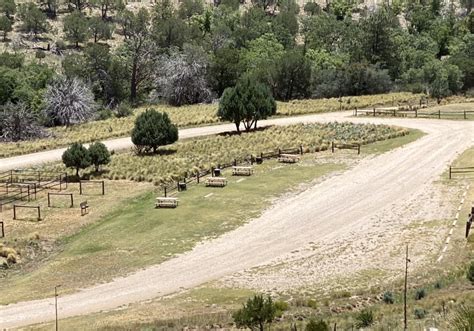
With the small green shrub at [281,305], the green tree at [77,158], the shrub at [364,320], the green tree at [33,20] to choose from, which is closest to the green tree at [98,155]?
the green tree at [77,158]

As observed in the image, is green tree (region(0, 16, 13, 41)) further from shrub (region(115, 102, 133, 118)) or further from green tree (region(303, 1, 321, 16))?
green tree (region(303, 1, 321, 16))

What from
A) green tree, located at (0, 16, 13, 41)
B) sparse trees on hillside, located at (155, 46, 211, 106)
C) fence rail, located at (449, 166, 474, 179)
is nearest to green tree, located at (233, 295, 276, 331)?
fence rail, located at (449, 166, 474, 179)

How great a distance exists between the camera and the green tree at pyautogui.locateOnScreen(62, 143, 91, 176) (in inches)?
2119

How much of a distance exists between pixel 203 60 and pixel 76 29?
154 ft

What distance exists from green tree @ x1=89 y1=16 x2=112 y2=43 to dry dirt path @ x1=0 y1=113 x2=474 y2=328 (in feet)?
299

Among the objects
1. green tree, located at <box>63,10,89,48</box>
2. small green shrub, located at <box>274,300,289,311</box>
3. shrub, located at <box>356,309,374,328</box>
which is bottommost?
small green shrub, located at <box>274,300,289,311</box>

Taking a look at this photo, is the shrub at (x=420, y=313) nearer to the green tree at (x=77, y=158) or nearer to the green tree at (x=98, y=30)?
the green tree at (x=77, y=158)

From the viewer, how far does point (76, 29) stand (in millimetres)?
134750

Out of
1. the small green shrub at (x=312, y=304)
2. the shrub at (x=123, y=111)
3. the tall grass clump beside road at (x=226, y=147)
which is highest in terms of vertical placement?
the shrub at (x=123, y=111)

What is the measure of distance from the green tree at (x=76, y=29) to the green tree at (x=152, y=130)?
7942 cm

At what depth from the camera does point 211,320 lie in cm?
2583

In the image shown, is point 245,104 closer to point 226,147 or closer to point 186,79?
point 226,147

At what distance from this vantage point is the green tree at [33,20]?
456 ft

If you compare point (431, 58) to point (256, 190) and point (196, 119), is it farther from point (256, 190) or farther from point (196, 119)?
point (256, 190)
